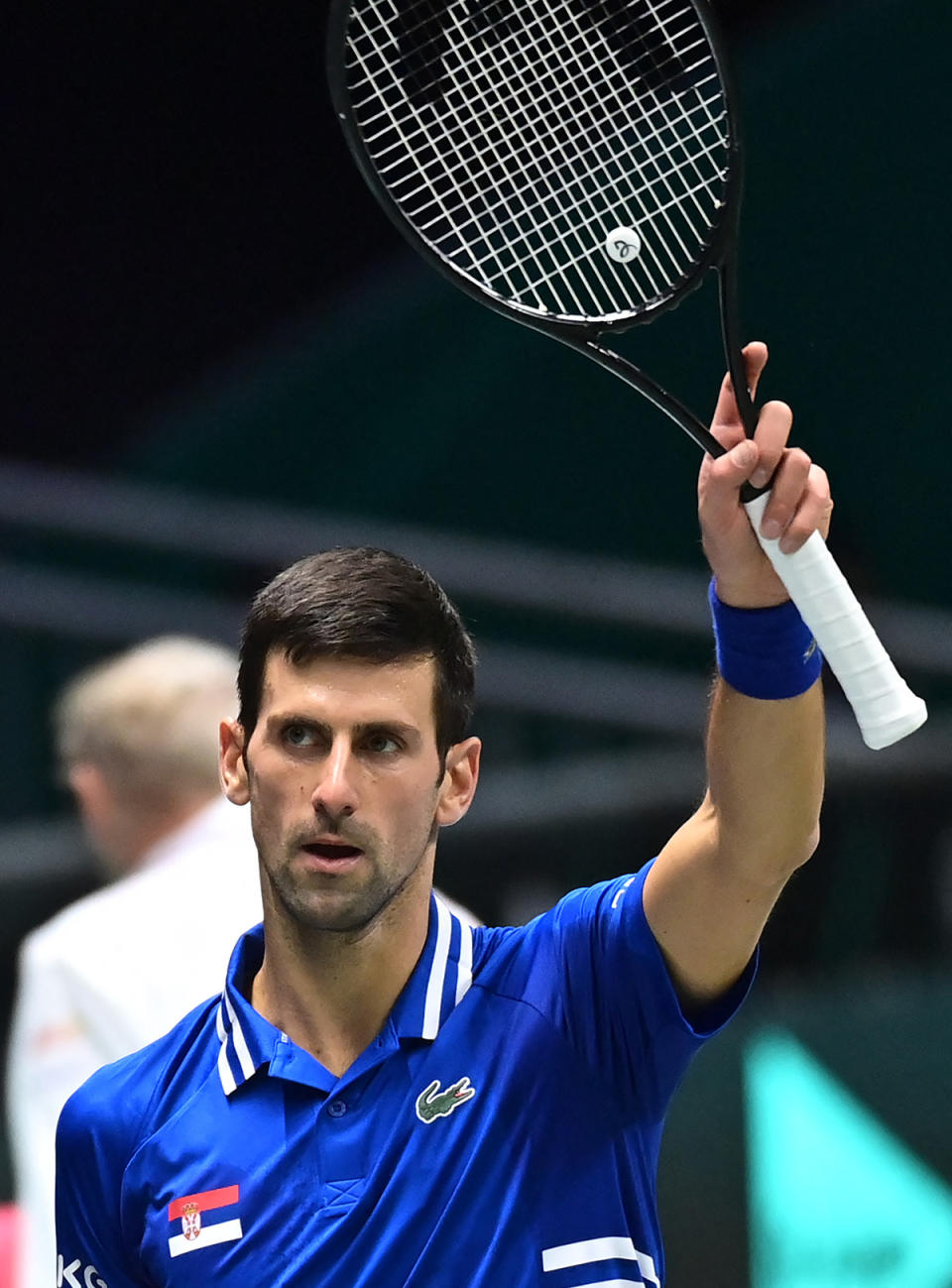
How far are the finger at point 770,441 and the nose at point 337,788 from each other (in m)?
0.45

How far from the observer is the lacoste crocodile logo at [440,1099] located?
2.01 m

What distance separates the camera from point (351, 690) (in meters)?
2.02

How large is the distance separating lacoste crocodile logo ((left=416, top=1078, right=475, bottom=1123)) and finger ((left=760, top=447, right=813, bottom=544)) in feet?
1.91

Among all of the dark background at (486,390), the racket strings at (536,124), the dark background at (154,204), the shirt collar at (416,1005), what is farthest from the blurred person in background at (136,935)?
the dark background at (154,204)

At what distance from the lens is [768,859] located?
1935 millimetres

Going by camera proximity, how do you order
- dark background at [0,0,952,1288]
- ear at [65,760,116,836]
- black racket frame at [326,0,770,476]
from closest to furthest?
1. black racket frame at [326,0,770,476]
2. ear at [65,760,116,836]
3. dark background at [0,0,952,1288]

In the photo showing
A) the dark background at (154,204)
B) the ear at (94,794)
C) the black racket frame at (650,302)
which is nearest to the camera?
the black racket frame at (650,302)

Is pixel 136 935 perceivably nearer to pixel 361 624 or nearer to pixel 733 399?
pixel 361 624

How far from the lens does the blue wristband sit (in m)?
1.95

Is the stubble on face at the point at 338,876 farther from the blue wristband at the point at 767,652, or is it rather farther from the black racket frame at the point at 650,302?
the black racket frame at the point at 650,302

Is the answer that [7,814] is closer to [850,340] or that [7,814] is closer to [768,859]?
[850,340]

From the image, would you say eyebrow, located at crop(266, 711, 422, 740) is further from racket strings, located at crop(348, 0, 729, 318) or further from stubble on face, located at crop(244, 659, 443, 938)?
racket strings, located at crop(348, 0, 729, 318)

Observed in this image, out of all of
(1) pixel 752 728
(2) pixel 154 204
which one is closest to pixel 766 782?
(1) pixel 752 728

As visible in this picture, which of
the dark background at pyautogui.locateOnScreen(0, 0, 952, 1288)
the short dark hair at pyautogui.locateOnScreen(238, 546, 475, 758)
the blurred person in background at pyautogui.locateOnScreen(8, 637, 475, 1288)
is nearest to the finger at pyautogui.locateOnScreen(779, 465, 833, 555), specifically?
the short dark hair at pyautogui.locateOnScreen(238, 546, 475, 758)
